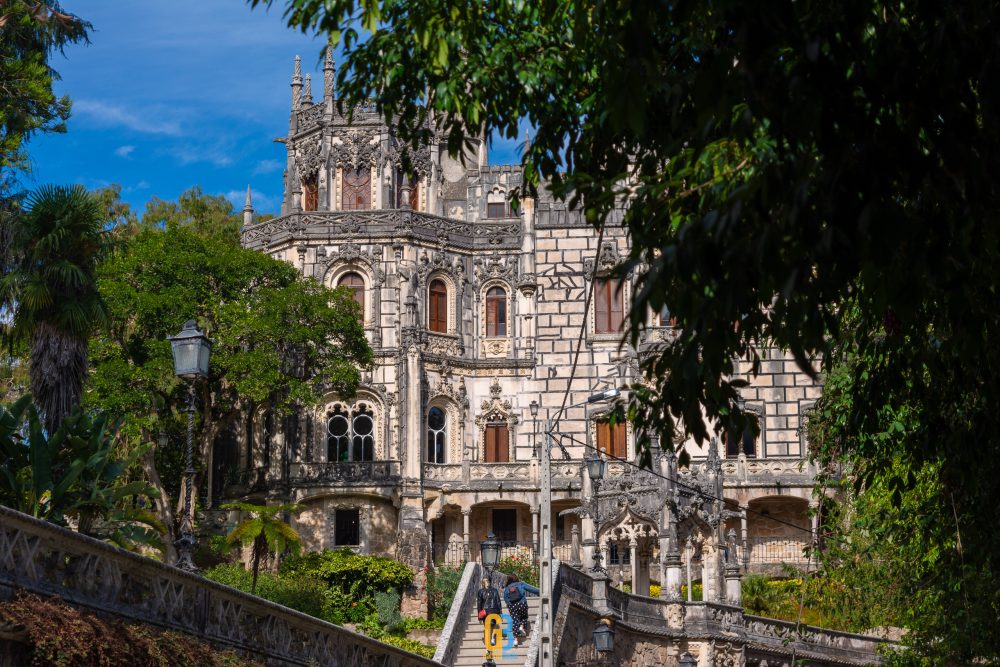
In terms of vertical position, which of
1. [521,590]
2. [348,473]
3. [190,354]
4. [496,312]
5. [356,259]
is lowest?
[521,590]

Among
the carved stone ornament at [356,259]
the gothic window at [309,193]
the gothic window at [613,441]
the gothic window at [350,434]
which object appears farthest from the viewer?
the gothic window at [309,193]

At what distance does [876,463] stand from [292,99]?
40683 millimetres

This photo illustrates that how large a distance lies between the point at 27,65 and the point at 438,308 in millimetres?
22576

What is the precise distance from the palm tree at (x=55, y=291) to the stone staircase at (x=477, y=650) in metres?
9.89

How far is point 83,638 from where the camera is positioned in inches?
617

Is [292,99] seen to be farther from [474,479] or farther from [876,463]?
[876,463]

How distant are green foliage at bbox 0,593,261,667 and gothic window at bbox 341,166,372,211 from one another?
3618cm

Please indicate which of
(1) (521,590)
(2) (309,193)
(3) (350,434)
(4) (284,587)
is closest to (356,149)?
(2) (309,193)

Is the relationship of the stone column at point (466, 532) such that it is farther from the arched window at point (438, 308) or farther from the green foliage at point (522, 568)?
the arched window at point (438, 308)

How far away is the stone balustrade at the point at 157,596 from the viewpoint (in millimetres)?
15453

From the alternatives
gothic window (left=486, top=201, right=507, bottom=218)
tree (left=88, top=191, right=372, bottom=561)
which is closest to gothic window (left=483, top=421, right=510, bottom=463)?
tree (left=88, top=191, right=372, bottom=561)

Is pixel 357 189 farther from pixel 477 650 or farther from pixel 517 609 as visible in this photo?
pixel 477 650

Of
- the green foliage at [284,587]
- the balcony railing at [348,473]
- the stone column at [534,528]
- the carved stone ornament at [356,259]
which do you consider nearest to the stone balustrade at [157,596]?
the green foliage at [284,587]

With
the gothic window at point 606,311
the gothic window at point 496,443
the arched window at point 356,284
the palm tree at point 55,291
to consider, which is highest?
the arched window at point 356,284
